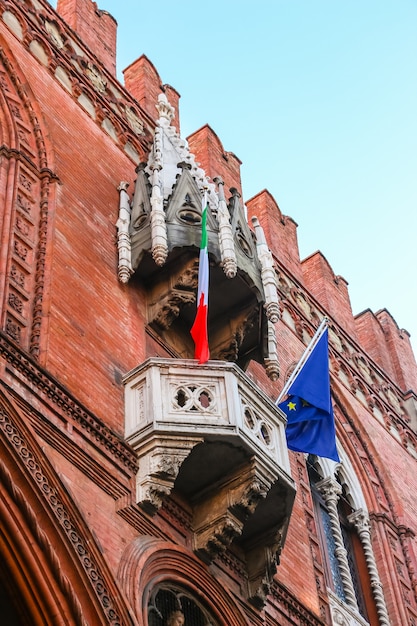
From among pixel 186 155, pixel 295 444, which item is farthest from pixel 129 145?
pixel 295 444

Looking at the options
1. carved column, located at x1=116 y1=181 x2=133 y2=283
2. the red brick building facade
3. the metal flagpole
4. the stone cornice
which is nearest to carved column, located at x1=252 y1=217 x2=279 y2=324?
the red brick building facade

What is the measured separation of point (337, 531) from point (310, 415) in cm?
211

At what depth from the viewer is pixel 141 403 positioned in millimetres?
11602

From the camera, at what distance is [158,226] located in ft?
43.8

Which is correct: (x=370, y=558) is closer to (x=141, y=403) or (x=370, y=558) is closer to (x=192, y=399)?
(x=192, y=399)

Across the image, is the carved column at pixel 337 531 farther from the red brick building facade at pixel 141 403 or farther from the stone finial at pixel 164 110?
the stone finial at pixel 164 110

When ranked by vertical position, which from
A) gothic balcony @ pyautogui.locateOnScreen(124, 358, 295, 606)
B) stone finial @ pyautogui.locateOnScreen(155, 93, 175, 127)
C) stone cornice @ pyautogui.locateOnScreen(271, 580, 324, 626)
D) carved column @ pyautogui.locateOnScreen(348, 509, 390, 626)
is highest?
stone finial @ pyautogui.locateOnScreen(155, 93, 175, 127)

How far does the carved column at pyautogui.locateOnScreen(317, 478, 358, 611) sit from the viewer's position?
49.5ft

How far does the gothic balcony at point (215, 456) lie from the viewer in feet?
36.7

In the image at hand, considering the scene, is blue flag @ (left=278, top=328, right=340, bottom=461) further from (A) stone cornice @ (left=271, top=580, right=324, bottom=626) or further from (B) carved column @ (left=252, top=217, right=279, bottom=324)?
(A) stone cornice @ (left=271, top=580, right=324, bottom=626)

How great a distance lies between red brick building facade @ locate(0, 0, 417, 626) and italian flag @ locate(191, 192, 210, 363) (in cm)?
22

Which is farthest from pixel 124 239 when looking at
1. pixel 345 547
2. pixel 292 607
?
pixel 345 547

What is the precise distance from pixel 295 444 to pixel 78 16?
661cm

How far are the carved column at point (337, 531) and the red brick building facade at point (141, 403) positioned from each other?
29 millimetres
